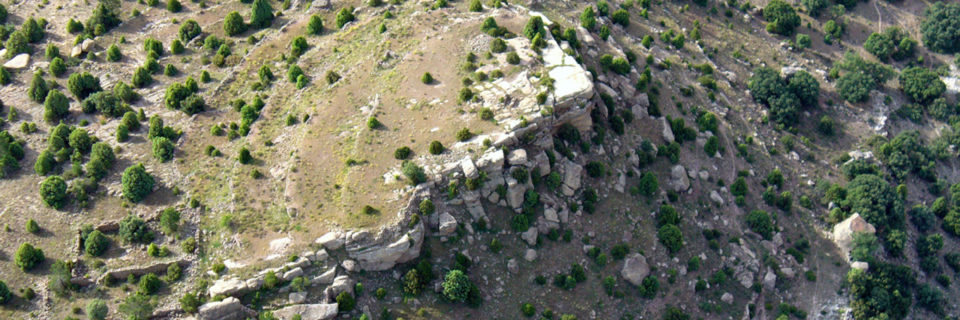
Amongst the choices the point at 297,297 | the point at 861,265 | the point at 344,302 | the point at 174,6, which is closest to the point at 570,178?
the point at 344,302

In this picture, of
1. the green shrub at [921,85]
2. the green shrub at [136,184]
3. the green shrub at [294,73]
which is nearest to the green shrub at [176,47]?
the green shrub at [294,73]

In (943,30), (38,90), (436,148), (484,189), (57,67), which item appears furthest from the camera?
(943,30)

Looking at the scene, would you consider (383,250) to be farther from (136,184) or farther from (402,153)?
(136,184)

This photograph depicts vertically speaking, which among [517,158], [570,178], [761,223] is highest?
[517,158]

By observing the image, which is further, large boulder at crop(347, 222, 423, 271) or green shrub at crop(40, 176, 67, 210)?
green shrub at crop(40, 176, 67, 210)

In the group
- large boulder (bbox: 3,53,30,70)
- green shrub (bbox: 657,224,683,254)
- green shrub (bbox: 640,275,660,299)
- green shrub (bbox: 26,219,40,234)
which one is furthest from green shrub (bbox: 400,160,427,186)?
large boulder (bbox: 3,53,30,70)

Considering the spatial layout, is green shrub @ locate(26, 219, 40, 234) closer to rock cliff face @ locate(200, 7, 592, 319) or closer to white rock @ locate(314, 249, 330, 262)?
rock cliff face @ locate(200, 7, 592, 319)
